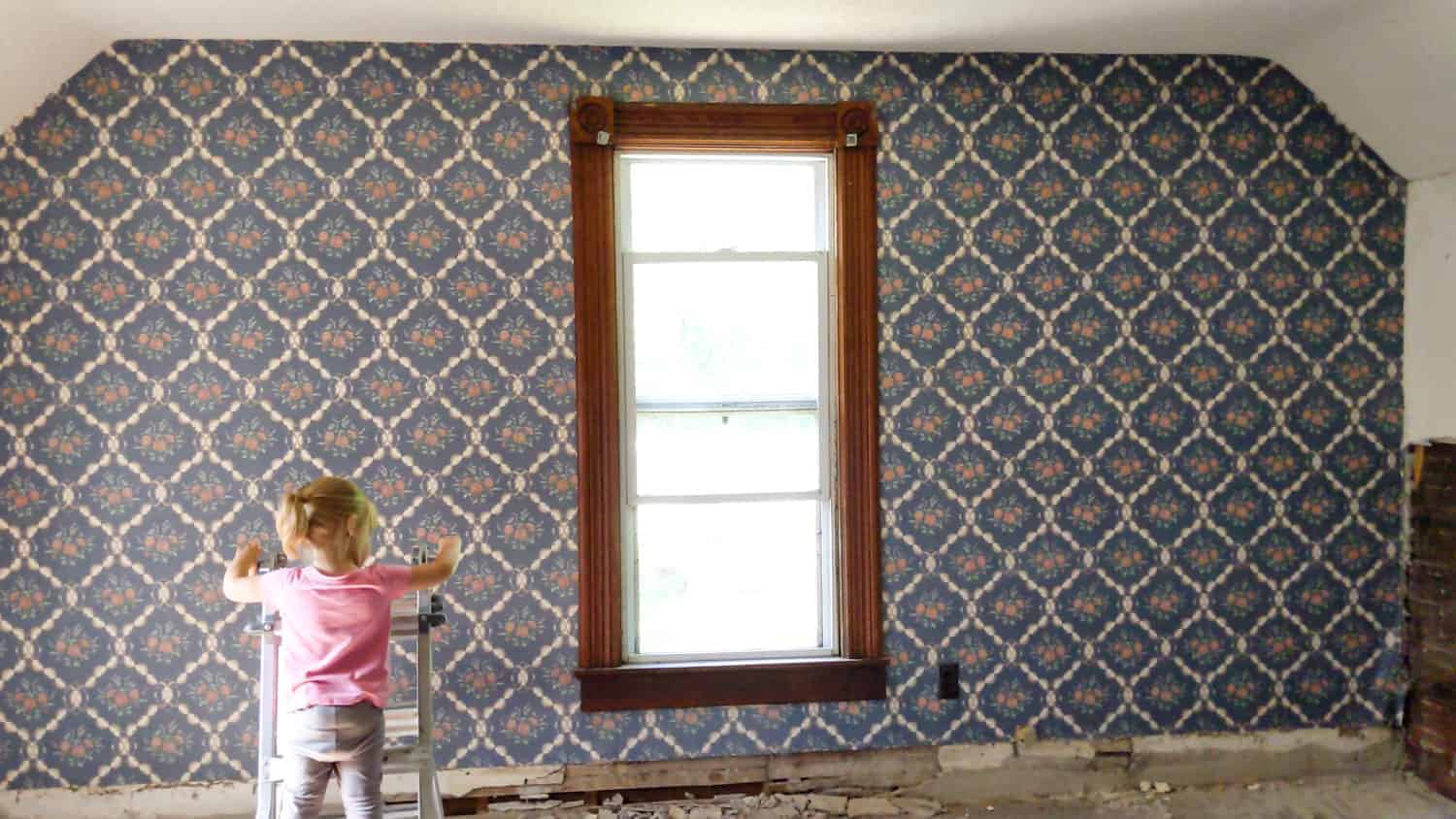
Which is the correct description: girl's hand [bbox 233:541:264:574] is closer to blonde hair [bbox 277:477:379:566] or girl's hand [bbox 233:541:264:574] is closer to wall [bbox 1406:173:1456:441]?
blonde hair [bbox 277:477:379:566]

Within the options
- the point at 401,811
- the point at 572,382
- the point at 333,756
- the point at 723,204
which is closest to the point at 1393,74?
the point at 723,204

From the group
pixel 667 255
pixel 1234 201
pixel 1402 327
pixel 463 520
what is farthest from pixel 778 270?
pixel 1402 327

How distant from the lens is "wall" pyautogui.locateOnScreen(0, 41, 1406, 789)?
3.09 metres

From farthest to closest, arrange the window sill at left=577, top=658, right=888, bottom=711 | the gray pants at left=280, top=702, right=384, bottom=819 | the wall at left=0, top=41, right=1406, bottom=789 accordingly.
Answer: the window sill at left=577, top=658, right=888, bottom=711
the wall at left=0, top=41, right=1406, bottom=789
the gray pants at left=280, top=702, right=384, bottom=819

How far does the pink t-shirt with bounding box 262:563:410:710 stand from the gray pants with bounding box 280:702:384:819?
0.03m

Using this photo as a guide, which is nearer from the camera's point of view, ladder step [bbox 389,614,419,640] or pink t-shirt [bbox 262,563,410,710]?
pink t-shirt [bbox 262,563,410,710]

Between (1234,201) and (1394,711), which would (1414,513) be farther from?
(1234,201)

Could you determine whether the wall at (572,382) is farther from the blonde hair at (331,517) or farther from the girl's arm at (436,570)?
the blonde hair at (331,517)

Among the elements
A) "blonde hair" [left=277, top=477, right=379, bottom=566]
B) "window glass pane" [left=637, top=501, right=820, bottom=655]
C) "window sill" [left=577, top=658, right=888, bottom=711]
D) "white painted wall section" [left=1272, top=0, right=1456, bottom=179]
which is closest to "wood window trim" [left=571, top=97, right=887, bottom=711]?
"window sill" [left=577, top=658, right=888, bottom=711]

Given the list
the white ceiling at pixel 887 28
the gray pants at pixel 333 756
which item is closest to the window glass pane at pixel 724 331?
the white ceiling at pixel 887 28

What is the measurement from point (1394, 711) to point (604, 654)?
8.79ft

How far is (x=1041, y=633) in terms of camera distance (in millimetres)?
3346

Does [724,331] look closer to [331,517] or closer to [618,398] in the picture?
[618,398]

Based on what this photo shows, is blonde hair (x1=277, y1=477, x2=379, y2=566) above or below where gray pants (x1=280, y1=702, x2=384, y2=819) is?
above
